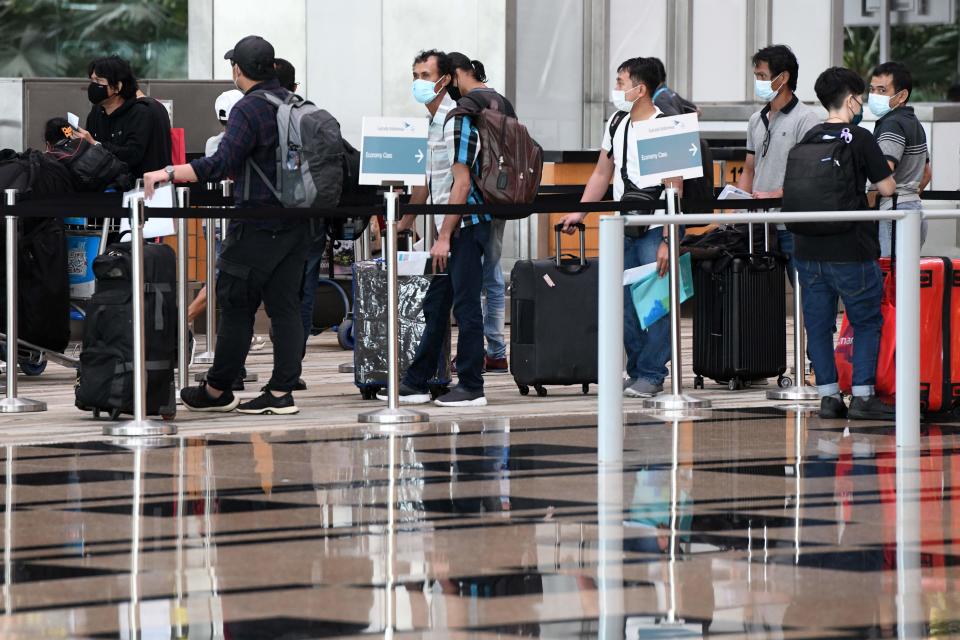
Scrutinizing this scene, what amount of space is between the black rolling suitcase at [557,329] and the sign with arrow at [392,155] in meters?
0.76

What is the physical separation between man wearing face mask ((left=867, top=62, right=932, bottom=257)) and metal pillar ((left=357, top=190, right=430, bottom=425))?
279 centimetres

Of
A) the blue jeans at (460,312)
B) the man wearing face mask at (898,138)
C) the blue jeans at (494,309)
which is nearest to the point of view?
the blue jeans at (460,312)

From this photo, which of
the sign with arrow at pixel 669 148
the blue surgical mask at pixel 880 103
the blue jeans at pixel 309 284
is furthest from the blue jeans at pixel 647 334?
the blue jeans at pixel 309 284

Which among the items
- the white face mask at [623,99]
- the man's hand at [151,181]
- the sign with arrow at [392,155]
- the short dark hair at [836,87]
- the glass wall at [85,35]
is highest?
the glass wall at [85,35]

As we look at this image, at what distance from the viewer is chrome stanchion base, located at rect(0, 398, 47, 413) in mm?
9914

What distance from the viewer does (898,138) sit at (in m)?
10.5

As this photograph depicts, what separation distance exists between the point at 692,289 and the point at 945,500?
147 inches

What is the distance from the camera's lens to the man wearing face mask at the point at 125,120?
12000 mm

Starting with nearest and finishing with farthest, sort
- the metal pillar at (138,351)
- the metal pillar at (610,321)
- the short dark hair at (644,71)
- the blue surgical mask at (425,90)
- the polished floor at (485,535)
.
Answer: the polished floor at (485,535) < the metal pillar at (610,321) < the metal pillar at (138,351) < the blue surgical mask at (425,90) < the short dark hair at (644,71)

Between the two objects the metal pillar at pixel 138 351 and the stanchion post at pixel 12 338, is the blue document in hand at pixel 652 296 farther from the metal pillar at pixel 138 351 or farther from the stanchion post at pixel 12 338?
the stanchion post at pixel 12 338

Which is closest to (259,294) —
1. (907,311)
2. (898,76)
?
(907,311)

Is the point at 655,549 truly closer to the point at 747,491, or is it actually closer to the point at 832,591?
the point at 832,591

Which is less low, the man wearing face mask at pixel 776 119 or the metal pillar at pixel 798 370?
the man wearing face mask at pixel 776 119

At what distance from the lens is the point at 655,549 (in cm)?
588
